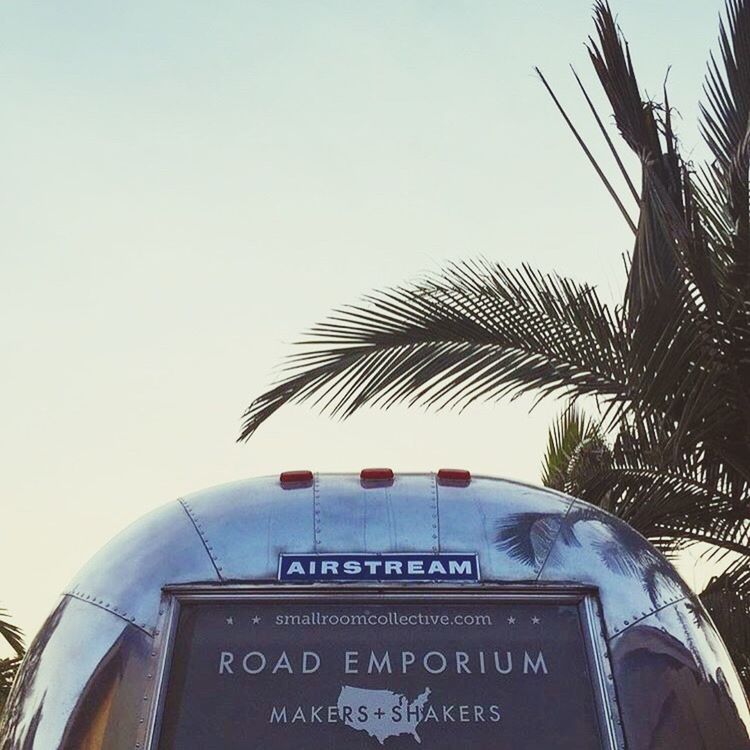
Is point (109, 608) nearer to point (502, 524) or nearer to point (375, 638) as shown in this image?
point (375, 638)

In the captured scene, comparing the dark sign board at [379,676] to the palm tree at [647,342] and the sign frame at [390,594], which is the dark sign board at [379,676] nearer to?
the sign frame at [390,594]

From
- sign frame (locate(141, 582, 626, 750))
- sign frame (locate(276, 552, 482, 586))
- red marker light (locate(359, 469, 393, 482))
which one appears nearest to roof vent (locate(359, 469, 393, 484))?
red marker light (locate(359, 469, 393, 482))

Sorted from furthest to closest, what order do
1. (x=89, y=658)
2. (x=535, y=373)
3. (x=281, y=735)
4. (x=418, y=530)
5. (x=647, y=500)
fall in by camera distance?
(x=647, y=500)
(x=535, y=373)
(x=418, y=530)
(x=89, y=658)
(x=281, y=735)

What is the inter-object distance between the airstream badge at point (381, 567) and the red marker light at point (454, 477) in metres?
0.36

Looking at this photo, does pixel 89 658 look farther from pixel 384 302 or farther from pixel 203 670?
pixel 384 302

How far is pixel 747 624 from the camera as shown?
6.59 meters

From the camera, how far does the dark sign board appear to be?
2742 mm

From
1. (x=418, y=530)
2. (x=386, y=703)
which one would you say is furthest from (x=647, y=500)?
(x=386, y=703)

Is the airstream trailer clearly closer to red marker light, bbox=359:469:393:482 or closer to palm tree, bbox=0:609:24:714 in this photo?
red marker light, bbox=359:469:393:482

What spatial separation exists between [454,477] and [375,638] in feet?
2.31

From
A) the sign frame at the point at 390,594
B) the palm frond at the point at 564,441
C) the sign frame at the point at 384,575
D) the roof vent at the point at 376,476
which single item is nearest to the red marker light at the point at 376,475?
the roof vent at the point at 376,476

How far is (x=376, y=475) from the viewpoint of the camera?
344 cm

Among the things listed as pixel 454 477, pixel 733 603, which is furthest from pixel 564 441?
pixel 454 477

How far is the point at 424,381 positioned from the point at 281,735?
3.23 metres
